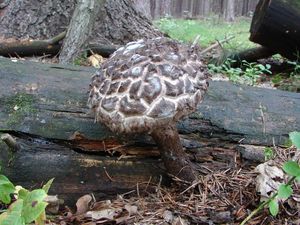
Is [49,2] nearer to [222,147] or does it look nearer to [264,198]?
[222,147]

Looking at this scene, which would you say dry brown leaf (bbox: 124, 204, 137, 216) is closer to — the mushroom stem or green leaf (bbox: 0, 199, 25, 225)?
the mushroom stem

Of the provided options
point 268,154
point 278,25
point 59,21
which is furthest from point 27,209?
point 278,25

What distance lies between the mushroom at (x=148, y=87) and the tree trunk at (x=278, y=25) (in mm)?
3099

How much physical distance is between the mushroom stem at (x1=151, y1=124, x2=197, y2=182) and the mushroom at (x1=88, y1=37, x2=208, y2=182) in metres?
0.03

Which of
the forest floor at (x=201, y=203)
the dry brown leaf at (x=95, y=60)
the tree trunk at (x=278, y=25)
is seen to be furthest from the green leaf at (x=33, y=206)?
the tree trunk at (x=278, y=25)

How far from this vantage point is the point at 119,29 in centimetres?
556

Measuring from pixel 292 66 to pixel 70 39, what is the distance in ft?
10.6

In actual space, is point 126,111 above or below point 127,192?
above

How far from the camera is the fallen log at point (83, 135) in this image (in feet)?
8.26

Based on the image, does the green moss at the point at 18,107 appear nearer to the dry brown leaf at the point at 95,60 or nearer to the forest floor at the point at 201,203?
the forest floor at the point at 201,203

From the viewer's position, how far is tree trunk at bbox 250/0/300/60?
16.5ft

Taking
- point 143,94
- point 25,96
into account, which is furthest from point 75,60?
point 143,94

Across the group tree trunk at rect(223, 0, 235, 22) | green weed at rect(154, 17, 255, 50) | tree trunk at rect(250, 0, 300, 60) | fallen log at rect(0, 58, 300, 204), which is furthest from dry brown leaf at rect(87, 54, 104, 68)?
tree trunk at rect(223, 0, 235, 22)

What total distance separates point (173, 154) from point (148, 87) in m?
0.57
